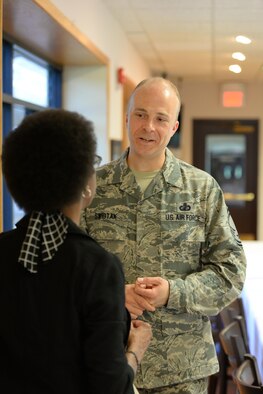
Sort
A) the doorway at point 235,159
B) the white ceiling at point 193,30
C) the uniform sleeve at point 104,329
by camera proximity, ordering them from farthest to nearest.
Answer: the doorway at point 235,159, the white ceiling at point 193,30, the uniform sleeve at point 104,329

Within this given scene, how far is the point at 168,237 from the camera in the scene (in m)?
1.74

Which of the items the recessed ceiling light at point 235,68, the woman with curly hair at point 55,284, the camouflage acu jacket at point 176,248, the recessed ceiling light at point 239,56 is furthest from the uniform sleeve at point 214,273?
the recessed ceiling light at point 235,68

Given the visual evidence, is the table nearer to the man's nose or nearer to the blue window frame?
the man's nose

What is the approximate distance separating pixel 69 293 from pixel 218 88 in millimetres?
8230

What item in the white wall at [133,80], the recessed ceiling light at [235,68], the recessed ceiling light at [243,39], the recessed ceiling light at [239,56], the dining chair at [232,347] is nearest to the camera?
the dining chair at [232,347]

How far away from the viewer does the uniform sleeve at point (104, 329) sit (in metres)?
1.03

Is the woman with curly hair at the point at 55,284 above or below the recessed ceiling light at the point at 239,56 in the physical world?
below

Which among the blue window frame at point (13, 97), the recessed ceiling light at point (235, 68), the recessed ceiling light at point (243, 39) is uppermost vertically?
the recessed ceiling light at point (235, 68)

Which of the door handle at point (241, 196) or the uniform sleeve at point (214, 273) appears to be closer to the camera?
the uniform sleeve at point (214, 273)

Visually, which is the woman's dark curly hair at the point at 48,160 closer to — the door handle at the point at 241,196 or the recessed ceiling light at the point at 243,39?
the recessed ceiling light at the point at 243,39

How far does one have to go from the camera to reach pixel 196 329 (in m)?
1.74

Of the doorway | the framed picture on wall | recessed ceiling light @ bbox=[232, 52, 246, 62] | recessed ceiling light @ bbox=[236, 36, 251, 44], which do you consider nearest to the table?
the framed picture on wall

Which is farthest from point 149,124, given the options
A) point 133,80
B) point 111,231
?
point 133,80

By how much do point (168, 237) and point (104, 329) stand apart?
731mm
